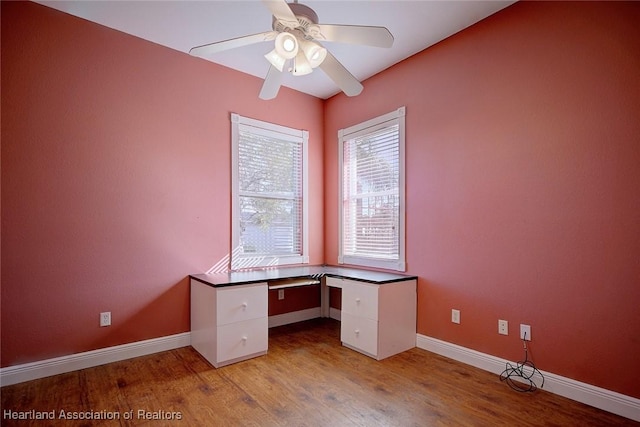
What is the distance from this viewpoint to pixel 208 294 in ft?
8.86

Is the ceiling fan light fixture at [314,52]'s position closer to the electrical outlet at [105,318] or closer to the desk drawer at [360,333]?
the desk drawer at [360,333]

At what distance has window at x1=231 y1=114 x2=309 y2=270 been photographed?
134 inches

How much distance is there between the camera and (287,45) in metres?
1.73

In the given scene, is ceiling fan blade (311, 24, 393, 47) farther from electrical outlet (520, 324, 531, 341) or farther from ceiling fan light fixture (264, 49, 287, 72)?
electrical outlet (520, 324, 531, 341)

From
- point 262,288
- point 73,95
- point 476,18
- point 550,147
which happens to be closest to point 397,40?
point 476,18

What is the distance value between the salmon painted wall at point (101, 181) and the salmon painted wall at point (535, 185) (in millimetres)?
2072

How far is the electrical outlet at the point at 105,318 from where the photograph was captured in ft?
8.57

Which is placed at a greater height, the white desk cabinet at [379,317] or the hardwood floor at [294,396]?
the white desk cabinet at [379,317]

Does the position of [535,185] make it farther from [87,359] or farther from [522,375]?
[87,359]

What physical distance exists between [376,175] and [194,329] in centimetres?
239

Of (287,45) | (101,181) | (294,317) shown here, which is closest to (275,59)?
(287,45)

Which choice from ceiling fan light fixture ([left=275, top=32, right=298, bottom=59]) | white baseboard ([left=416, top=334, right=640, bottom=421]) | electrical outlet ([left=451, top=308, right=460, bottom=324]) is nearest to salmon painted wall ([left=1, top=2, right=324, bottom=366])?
ceiling fan light fixture ([left=275, top=32, right=298, bottom=59])


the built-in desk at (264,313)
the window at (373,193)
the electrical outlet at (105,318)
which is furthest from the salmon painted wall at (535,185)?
the electrical outlet at (105,318)

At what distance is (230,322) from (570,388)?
2.45 m
